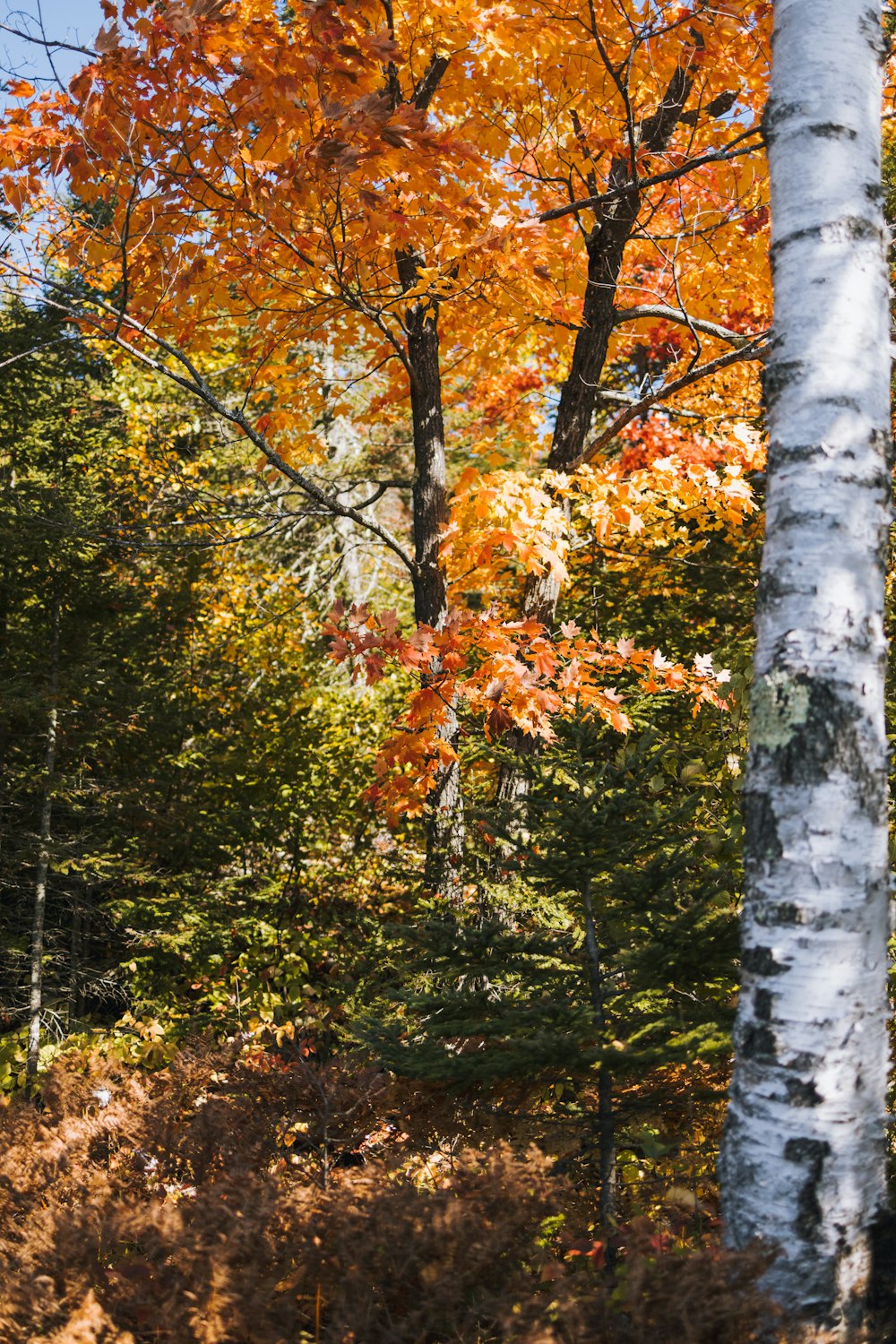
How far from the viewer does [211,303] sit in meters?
4.86

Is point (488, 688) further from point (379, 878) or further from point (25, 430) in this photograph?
point (25, 430)

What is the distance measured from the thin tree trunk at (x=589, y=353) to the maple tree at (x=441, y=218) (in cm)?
2

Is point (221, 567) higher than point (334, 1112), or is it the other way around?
point (221, 567)

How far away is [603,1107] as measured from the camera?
7.90 feet

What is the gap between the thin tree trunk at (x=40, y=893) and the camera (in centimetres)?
604

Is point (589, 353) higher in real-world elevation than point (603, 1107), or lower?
higher

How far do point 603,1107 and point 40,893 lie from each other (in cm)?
483

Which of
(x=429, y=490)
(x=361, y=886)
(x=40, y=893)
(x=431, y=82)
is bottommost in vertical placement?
(x=40, y=893)

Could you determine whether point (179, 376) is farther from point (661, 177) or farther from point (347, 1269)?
point (347, 1269)

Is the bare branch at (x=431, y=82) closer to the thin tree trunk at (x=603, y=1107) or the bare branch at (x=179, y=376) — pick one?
the bare branch at (x=179, y=376)

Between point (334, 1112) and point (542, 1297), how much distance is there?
1059 millimetres

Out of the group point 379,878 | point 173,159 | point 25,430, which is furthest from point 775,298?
point 25,430

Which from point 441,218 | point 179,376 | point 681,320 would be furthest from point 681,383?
point 179,376

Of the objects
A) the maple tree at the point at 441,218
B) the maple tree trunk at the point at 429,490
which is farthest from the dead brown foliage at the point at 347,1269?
the maple tree trunk at the point at 429,490
